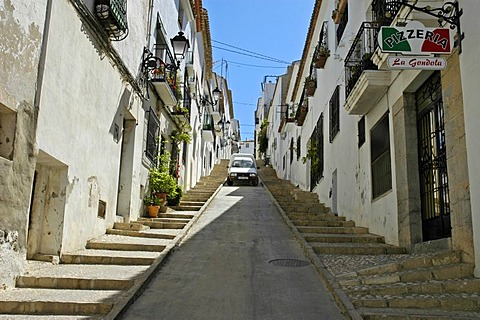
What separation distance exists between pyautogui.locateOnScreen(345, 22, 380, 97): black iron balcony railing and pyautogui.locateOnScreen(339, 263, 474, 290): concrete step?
4698 mm

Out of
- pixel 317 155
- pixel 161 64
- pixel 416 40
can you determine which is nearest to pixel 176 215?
pixel 161 64

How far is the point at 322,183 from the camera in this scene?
15.9 metres

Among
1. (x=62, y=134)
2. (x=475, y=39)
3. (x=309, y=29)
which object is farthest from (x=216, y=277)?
(x=309, y=29)

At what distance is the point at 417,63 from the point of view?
243 inches

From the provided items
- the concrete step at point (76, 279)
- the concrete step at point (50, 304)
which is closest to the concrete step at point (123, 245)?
the concrete step at point (76, 279)

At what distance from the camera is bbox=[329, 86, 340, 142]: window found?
13.8m

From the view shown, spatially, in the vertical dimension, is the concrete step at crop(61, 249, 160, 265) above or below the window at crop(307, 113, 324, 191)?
below

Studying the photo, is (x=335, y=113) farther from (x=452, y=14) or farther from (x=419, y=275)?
(x=419, y=275)

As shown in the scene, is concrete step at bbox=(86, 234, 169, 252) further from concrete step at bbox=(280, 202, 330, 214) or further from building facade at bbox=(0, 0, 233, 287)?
concrete step at bbox=(280, 202, 330, 214)

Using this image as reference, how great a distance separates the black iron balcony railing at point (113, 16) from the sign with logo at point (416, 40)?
5037 mm

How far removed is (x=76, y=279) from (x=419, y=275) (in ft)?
15.8

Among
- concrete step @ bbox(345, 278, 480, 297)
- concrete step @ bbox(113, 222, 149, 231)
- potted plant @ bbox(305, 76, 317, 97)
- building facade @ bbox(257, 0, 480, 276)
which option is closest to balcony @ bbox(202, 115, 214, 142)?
potted plant @ bbox(305, 76, 317, 97)

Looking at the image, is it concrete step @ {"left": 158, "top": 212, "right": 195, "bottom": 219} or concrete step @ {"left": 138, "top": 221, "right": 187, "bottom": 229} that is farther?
concrete step @ {"left": 158, "top": 212, "right": 195, "bottom": 219}

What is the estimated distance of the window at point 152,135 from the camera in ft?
41.0
